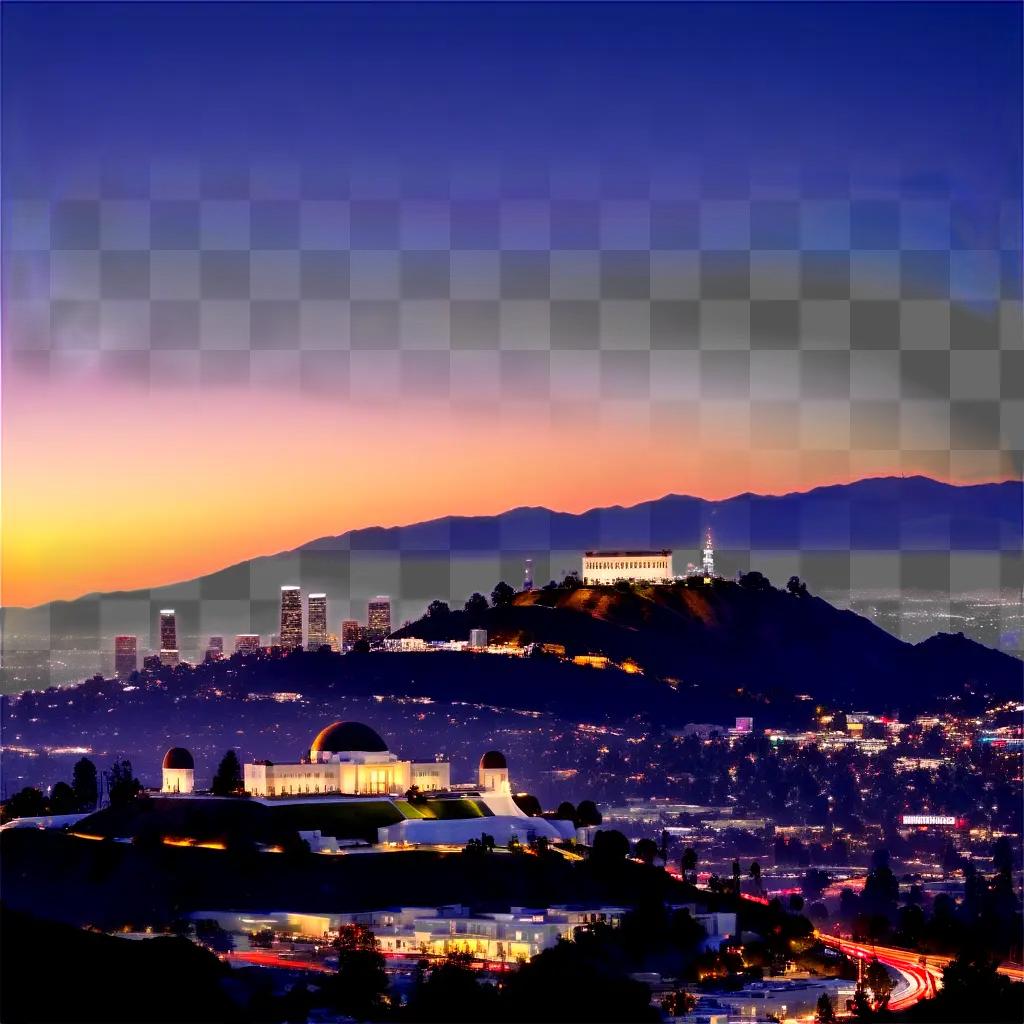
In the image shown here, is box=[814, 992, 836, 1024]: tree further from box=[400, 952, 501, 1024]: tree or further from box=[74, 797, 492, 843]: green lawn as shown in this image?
box=[74, 797, 492, 843]: green lawn

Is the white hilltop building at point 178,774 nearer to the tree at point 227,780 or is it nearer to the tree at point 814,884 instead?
the tree at point 227,780

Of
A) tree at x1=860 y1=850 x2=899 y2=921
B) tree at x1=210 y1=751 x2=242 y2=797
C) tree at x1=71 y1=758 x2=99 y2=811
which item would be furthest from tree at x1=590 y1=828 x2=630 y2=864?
tree at x1=71 y1=758 x2=99 y2=811

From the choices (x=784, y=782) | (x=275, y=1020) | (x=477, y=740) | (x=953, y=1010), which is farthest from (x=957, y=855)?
(x=275, y=1020)

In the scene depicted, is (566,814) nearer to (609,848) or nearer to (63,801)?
(609,848)

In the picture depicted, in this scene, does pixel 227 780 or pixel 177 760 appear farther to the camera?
pixel 177 760

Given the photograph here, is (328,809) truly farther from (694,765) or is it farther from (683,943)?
(694,765)

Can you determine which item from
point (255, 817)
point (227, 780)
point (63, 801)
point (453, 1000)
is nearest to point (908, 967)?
point (255, 817)
